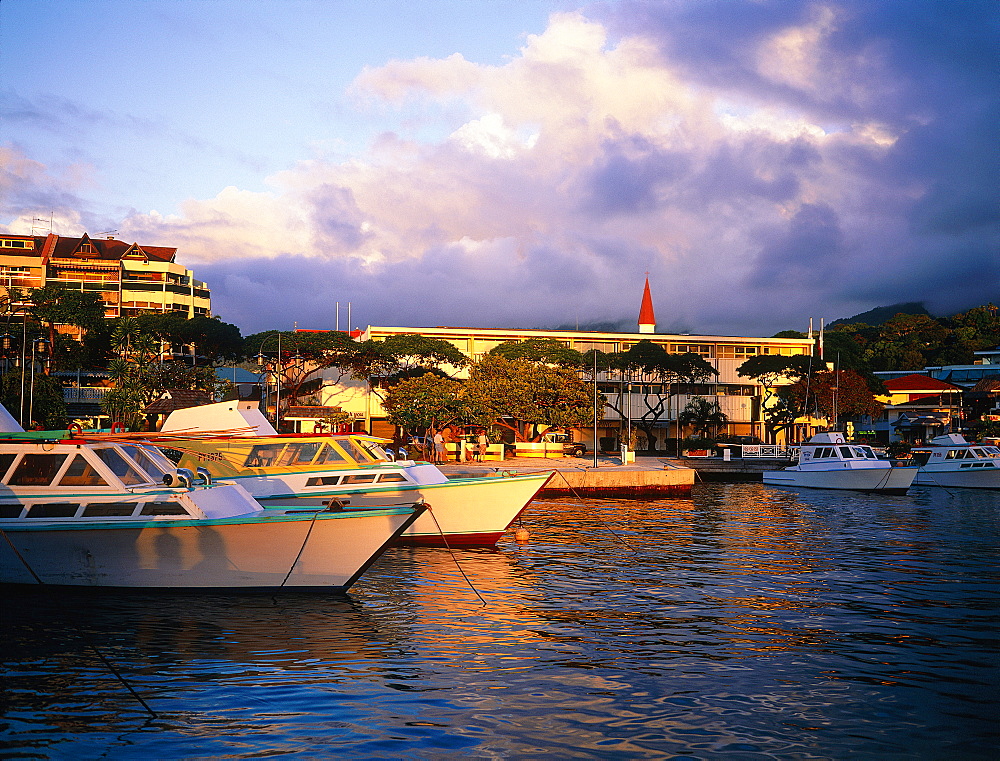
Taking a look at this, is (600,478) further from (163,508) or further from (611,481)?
(163,508)

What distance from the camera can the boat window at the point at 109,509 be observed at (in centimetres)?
1633

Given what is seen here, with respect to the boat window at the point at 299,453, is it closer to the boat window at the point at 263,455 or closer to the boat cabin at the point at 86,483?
the boat window at the point at 263,455

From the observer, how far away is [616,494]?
1592 inches

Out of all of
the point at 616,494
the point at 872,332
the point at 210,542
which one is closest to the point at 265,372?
the point at 616,494

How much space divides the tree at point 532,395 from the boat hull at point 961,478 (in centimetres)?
1975

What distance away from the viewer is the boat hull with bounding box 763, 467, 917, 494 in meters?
45.3

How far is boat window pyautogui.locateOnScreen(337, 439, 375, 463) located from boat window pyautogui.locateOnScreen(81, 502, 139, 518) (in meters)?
7.80

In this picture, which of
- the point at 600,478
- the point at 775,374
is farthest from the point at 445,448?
the point at 775,374

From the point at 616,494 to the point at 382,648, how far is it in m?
27.6

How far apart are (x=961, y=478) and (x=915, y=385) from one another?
46.4 metres

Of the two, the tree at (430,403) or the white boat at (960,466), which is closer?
the white boat at (960,466)

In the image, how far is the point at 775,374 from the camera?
8138 cm

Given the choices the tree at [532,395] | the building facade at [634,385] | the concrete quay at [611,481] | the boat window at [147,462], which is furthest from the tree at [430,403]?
the boat window at [147,462]

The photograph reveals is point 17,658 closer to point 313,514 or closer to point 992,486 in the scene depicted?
point 313,514
